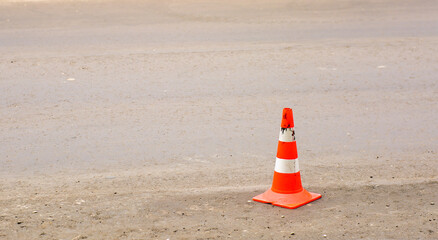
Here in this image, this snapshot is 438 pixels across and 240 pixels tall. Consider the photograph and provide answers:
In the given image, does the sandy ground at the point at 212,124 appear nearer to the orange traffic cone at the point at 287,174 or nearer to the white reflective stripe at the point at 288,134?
the orange traffic cone at the point at 287,174

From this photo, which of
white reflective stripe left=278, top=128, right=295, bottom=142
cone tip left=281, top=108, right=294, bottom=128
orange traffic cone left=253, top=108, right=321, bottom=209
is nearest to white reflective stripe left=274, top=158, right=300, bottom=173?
orange traffic cone left=253, top=108, right=321, bottom=209

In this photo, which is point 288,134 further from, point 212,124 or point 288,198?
point 212,124

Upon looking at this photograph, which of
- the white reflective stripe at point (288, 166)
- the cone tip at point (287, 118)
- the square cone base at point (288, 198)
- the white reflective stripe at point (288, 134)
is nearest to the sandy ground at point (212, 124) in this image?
the square cone base at point (288, 198)

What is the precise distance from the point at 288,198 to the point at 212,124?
2.41 meters

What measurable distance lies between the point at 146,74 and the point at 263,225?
517cm

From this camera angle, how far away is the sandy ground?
196 inches

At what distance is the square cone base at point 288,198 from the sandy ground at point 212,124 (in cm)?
7

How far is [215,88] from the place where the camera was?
8.92 meters

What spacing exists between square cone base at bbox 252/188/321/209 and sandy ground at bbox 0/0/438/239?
0.23 feet

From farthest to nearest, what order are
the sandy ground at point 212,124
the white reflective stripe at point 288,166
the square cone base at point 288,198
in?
the white reflective stripe at point 288,166
the square cone base at point 288,198
the sandy ground at point 212,124

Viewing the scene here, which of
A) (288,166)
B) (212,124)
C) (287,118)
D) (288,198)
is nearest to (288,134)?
(287,118)

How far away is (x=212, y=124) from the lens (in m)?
7.52

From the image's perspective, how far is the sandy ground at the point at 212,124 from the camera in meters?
4.98

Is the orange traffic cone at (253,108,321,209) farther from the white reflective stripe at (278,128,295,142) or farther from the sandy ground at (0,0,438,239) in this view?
the sandy ground at (0,0,438,239)
